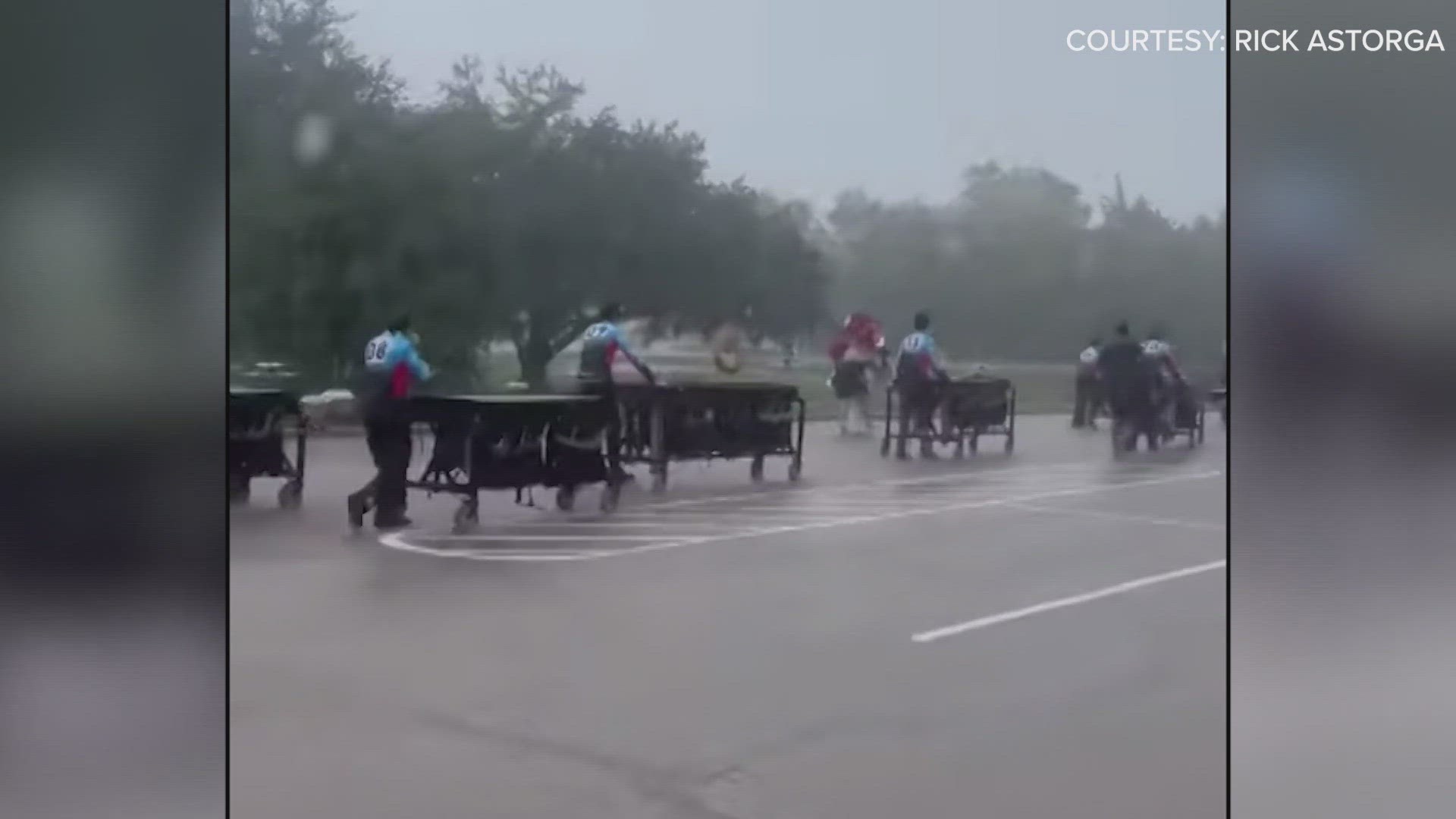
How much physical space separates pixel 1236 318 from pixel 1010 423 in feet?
1.85

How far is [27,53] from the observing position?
8.04ft

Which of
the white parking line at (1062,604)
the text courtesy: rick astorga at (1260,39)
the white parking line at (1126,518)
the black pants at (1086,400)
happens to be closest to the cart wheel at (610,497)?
the white parking line at (1062,604)

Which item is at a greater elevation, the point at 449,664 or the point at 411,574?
the point at 411,574

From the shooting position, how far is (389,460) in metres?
2.41

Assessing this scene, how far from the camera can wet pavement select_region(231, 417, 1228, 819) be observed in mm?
2428

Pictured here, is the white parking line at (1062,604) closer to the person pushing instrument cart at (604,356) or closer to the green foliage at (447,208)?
the green foliage at (447,208)

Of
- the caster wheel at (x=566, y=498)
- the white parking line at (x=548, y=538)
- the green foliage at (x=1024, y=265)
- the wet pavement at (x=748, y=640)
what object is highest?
the green foliage at (x=1024, y=265)

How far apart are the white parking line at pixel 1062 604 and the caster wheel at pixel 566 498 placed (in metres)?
0.83

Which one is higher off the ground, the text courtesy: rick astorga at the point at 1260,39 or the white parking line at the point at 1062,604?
the text courtesy: rick astorga at the point at 1260,39

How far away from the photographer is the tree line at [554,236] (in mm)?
2396

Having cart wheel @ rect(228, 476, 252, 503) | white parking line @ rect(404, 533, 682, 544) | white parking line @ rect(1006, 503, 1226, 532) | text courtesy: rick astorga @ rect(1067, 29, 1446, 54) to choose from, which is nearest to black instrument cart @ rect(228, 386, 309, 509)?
cart wheel @ rect(228, 476, 252, 503)

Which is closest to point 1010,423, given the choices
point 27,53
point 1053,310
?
point 1053,310

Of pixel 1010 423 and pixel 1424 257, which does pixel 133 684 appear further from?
pixel 1424 257

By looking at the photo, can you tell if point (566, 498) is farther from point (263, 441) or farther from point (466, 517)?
point (263, 441)
